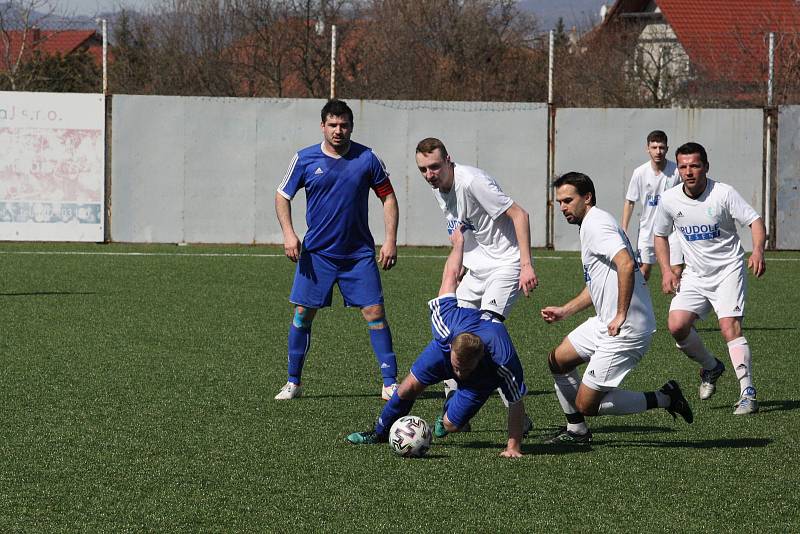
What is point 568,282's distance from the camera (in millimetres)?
16562

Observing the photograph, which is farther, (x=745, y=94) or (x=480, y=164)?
(x=745, y=94)

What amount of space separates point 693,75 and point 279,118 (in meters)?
16.3

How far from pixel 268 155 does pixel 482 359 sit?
15.7 metres

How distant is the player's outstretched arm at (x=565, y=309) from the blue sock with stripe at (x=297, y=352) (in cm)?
210

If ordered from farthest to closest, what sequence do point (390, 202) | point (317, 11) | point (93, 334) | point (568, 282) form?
point (317, 11), point (568, 282), point (93, 334), point (390, 202)

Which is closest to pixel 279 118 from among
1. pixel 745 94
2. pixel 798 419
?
pixel 745 94

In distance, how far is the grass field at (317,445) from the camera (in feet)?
18.0

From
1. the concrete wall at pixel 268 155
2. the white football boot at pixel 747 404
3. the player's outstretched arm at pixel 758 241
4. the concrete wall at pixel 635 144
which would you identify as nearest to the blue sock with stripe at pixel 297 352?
the white football boot at pixel 747 404

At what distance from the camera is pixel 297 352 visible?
842cm

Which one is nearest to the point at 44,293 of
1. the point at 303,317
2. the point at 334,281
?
the point at 303,317

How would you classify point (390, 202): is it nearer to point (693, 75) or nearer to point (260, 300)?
point (260, 300)

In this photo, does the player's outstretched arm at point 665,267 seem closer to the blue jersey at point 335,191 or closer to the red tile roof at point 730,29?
the blue jersey at point 335,191

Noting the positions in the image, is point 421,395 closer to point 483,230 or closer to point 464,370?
point 483,230

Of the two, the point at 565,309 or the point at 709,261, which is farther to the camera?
the point at 709,261
